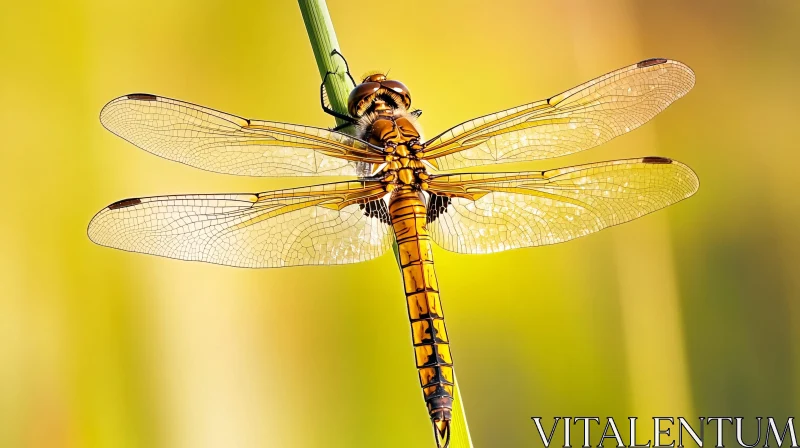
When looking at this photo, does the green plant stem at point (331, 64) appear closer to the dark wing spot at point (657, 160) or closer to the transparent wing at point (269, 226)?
the transparent wing at point (269, 226)

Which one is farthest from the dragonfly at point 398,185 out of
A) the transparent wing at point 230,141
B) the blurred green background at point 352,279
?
Result: the blurred green background at point 352,279

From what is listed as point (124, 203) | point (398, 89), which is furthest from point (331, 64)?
point (124, 203)

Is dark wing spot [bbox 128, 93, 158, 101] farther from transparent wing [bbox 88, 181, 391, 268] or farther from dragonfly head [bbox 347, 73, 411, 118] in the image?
dragonfly head [bbox 347, 73, 411, 118]

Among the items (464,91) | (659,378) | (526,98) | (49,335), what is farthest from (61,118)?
(659,378)

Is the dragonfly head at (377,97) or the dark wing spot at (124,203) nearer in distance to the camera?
the dark wing spot at (124,203)

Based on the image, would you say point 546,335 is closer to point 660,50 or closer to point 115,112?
point 660,50

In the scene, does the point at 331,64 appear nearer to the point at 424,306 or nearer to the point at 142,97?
the point at 142,97

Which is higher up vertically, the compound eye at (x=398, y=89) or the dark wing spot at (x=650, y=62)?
the compound eye at (x=398, y=89)
